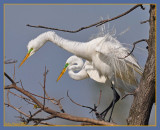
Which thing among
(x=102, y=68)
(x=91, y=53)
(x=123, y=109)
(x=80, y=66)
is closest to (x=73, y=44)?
(x=91, y=53)

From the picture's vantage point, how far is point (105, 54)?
101 inches

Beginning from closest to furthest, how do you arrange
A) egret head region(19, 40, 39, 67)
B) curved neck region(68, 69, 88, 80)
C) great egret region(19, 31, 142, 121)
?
1. great egret region(19, 31, 142, 121)
2. egret head region(19, 40, 39, 67)
3. curved neck region(68, 69, 88, 80)

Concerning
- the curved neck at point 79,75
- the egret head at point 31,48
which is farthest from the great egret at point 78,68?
the egret head at point 31,48

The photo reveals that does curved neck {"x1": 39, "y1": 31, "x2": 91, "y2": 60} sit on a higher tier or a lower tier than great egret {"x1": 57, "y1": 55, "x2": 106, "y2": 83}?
higher

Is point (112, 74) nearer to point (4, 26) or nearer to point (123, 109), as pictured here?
point (123, 109)

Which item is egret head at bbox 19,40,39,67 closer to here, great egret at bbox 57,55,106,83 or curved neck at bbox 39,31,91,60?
curved neck at bbox 39,31,91,60

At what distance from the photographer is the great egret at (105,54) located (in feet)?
8.33

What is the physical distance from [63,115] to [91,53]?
1.11m

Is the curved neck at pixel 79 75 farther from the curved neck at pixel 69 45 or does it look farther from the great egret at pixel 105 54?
the curved neck at pixel 69 45

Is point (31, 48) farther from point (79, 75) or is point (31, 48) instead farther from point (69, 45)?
point (79, 75)

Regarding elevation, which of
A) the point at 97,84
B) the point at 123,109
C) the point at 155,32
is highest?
the point at 155,32

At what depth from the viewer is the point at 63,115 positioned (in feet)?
5.33

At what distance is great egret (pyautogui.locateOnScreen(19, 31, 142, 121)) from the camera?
2.54 metres

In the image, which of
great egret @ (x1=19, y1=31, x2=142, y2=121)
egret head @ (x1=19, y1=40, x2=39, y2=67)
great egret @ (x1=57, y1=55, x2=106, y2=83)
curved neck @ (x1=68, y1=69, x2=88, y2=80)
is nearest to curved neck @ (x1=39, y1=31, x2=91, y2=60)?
great egret @ (x1=19, y1=31, x2=142, y2=121)
